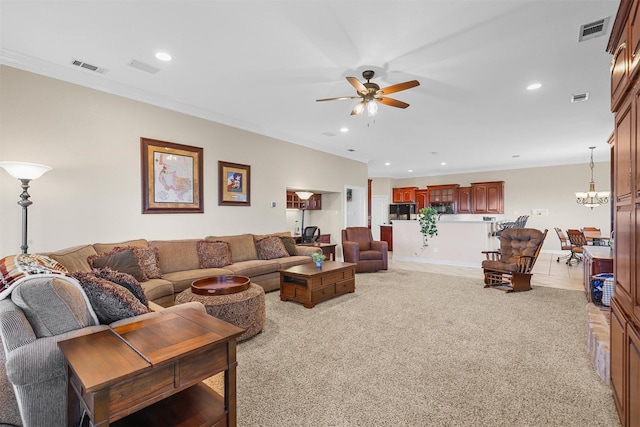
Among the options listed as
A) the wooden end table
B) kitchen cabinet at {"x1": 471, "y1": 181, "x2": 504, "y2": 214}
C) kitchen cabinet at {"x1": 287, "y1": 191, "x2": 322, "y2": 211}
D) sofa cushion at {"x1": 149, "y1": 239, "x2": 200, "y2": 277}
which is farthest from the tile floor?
the wooden end table

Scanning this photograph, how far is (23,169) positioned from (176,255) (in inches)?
71.3

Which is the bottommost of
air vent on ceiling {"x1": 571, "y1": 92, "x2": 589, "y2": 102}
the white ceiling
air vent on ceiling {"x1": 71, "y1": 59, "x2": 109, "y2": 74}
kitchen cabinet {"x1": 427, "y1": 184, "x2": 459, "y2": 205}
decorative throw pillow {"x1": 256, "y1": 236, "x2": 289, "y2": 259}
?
decorative throw pillow {"x1": 256, "y1": 236, "x2": 289, "y2": 259}

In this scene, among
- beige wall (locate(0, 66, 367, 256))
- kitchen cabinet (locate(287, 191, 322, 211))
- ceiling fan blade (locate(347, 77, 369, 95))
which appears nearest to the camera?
ceiling fan blade (locate(347, 77, 369, 95))

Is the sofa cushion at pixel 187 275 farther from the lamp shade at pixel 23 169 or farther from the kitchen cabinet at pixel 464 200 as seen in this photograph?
the kitchen cabinet at pixel 464 200

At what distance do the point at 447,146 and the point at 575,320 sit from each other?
444 centimetres

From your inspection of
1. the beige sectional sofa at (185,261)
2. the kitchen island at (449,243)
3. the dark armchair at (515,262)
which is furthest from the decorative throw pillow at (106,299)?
the kitchen island at (449,243)

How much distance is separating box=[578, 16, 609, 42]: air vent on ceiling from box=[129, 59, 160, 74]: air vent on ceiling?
13.3ft

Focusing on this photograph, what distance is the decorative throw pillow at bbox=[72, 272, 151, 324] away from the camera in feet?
5.52

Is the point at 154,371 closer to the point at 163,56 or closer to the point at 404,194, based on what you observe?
the point at 163,56

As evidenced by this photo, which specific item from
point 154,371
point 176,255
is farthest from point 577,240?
point 154,371

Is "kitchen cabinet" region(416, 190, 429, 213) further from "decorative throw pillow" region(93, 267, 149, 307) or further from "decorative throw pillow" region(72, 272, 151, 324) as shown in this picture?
"decorative throw pillow" region(72, 272, 151, 324)

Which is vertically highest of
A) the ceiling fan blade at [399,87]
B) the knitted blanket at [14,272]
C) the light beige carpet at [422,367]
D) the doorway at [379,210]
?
the ceiling fan blade at [399,87]

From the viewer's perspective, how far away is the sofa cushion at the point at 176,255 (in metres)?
3.98

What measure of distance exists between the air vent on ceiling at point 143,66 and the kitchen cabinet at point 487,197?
32.0 feet
